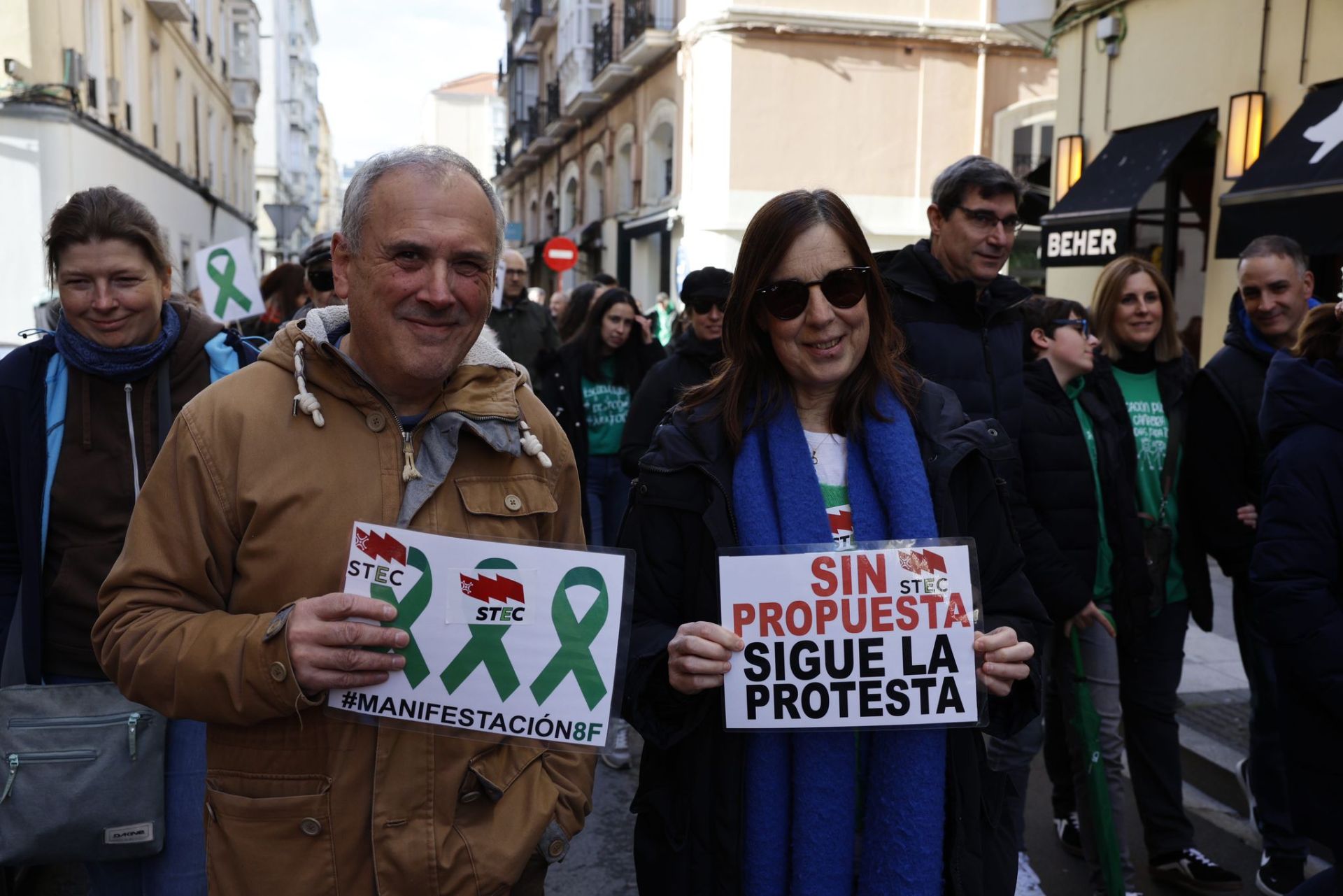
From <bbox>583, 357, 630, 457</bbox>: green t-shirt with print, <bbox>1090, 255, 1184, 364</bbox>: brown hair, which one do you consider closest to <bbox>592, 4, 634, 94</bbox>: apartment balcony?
<bbox>583, 357, 630, 457</bbox>: green t-shirt with print

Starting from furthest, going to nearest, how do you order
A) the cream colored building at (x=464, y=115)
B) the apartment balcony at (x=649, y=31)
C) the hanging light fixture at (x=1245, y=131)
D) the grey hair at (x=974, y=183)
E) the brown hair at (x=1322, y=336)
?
1. the cream colored building at (x=464, y=115)
2. the apartment balcony at (x=649, y=31)
3. the hanging light fixture at (x=1245, y=131)
4. the grey hair at (x=974, y=183)
5. the brown hair at (x=1322, y=336)

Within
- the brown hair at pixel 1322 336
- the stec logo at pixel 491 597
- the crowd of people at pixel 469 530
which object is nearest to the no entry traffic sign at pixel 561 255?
the crowd of people at pixel 469 530

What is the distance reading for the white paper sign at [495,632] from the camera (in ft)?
6.20

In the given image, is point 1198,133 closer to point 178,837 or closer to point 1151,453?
point 1151,453

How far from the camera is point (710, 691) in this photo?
7.18 ft

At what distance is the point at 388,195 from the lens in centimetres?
194

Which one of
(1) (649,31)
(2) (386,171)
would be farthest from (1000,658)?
(1) (649,31)

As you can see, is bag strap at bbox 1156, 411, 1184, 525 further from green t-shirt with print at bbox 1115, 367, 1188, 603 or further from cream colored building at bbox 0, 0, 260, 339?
cream colored building at bbox 0, 0, 260, 339

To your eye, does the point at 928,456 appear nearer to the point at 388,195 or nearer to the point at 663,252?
the point at 388,195

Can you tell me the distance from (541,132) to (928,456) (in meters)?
33.3

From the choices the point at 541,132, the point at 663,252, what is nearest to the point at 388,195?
the point at 663,252

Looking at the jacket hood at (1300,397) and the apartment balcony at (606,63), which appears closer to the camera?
the jacket hood at (1300,397)

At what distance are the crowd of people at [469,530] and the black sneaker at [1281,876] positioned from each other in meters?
1.43

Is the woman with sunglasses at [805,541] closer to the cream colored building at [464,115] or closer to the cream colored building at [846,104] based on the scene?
the cream colored building at [846,104]
